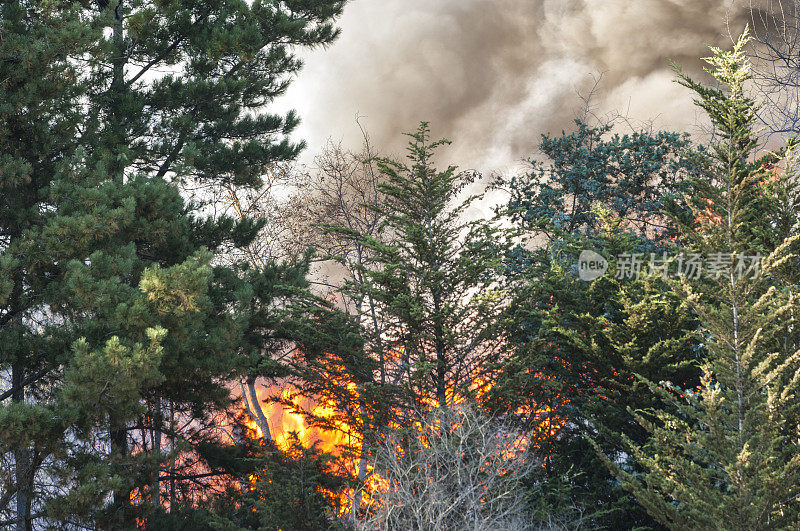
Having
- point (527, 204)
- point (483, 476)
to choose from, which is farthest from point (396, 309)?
point (527, 204)

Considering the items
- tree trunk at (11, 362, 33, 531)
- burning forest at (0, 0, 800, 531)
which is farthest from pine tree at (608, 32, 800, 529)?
tree trunk at (11, 362, 33, 531)

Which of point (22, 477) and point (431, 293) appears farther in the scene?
point (431, 293)

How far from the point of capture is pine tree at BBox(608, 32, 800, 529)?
5.11 metres

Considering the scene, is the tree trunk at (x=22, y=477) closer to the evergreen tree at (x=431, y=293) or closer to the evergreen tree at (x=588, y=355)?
the evergreen tree at (x=431, y=293)

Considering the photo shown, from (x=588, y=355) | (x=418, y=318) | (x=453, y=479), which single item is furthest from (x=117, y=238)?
(x=588, y=355)

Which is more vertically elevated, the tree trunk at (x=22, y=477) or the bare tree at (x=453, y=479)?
the tree trunk at (x=22, y=477)

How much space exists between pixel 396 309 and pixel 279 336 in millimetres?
3623

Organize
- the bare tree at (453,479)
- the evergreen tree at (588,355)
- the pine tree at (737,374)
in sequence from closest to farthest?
the pine tree at (737,374), the bare tree at (453,479), the evergreen tree at (588,355)

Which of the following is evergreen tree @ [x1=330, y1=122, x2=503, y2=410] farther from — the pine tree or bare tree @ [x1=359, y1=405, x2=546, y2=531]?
the pine tree

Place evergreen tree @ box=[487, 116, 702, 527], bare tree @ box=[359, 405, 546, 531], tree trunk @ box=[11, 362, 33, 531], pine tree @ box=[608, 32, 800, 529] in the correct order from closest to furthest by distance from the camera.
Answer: pine tree @ box=[608, 32, 800, 529] → bare tree @ box=[359, 405, 546, 531] → tree trunk @ box=[11, 362, 33, 531] → evergreen tree @ box=[487, 116, 702, 527]

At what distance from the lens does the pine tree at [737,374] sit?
16.8 feet

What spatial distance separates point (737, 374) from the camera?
5.43 metres

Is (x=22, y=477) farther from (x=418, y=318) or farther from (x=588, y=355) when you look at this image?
(x=588, y=355)

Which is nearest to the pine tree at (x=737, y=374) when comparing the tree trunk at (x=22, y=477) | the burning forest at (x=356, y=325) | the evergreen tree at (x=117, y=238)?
the burning forest at (x=356, y=325)
